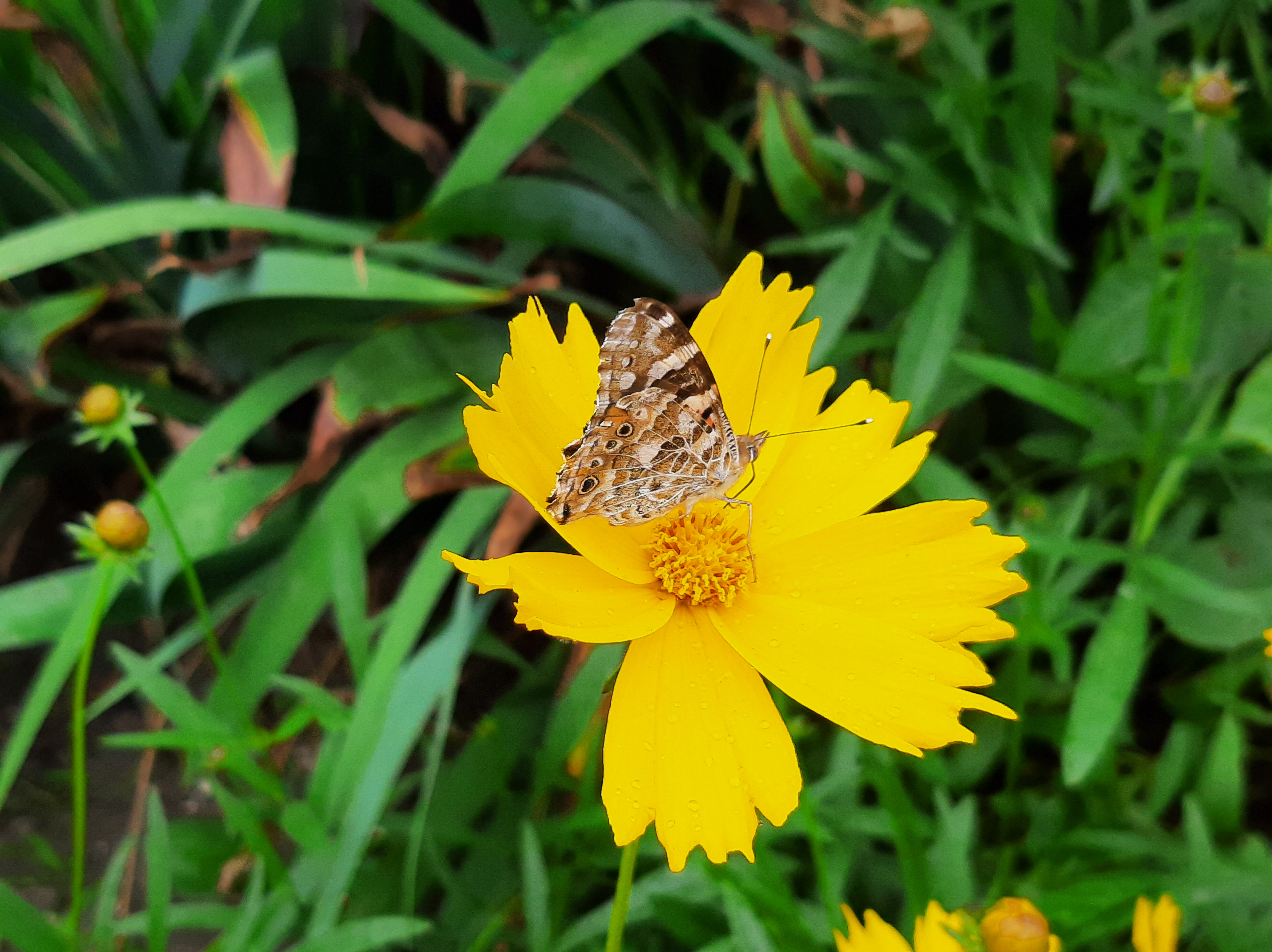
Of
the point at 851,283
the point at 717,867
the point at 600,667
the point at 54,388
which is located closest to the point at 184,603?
the point at 54,388

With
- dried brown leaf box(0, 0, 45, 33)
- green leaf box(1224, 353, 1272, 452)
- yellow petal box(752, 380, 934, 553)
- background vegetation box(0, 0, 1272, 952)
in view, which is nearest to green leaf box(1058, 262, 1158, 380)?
background vegetation box(0, 0, 1272, 952)

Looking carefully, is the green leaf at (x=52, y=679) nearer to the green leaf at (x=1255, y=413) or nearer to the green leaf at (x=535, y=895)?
the green leaf at (x=535, y=895)

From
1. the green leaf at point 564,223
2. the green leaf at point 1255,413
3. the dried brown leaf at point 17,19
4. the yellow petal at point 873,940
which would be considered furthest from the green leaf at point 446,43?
the yellow petal at point 873,940

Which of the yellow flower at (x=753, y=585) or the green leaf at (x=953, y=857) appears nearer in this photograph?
the yellow flower at (x=753, y=585)

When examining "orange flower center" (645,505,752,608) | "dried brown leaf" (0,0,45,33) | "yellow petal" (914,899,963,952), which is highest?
"dried brown leaf" (0,0,45,33)

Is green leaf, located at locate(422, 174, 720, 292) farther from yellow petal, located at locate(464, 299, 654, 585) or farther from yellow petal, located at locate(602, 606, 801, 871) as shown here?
yellow petal, located at locate(602, 606, 801, 871)

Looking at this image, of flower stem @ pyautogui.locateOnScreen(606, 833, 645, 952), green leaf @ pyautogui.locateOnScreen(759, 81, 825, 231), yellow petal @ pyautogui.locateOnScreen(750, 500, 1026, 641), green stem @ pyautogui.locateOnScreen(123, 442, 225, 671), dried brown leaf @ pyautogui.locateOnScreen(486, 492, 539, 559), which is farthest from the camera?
green leaf @ pyautogui.locateOnScreen(759, 81, 825, 231)

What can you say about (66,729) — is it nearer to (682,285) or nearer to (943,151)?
(682,285)

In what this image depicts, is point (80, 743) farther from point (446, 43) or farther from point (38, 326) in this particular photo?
point (446, 43)
